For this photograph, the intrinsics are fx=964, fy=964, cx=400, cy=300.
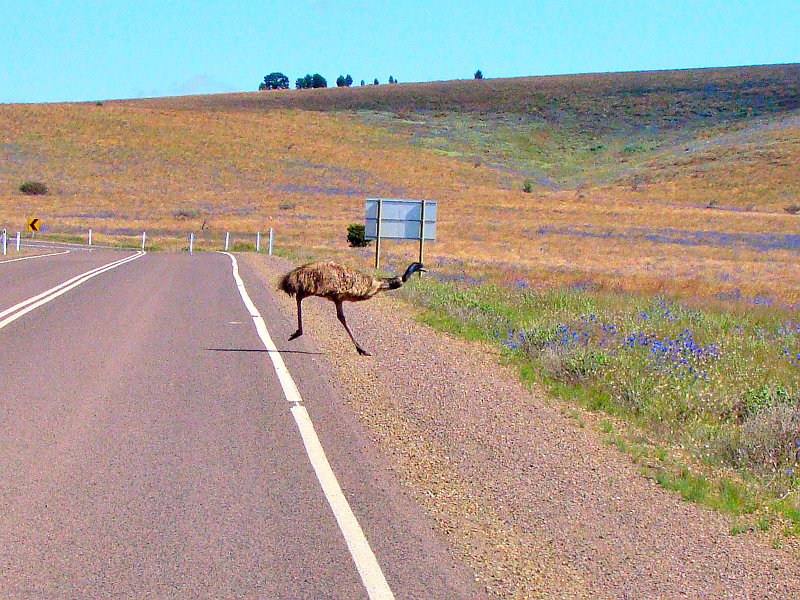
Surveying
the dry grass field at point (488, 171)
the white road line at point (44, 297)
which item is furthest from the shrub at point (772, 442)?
the dry grass field at point (488, 171)

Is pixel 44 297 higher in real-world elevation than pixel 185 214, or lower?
higher

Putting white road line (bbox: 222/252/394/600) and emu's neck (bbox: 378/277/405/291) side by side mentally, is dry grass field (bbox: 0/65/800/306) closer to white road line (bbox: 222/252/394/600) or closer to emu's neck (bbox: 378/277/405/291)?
emu's neck (bbox: 378/277/405/291)

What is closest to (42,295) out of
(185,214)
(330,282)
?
(330,282)

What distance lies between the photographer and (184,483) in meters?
6.44

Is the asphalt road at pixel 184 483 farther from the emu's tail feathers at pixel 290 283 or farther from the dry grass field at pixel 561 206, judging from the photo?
Result: the dry grass field at pixel 561 206

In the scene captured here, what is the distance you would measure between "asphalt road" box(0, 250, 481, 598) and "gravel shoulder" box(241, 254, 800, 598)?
0.92 feet

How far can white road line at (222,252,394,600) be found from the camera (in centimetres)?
490

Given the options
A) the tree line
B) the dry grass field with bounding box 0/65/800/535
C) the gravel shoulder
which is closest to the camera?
the gravel shoulder

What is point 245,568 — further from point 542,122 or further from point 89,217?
point 542,122

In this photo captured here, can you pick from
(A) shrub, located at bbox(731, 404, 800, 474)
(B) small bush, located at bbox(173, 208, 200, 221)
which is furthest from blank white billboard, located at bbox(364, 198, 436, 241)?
(B) small bush, located at bbox(173, 208, 200, 221)

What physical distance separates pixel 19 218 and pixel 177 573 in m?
61.8

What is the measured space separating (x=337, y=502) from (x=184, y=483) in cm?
109

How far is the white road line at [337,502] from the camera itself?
4898 mm

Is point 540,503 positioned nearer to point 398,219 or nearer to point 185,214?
point 398,219
